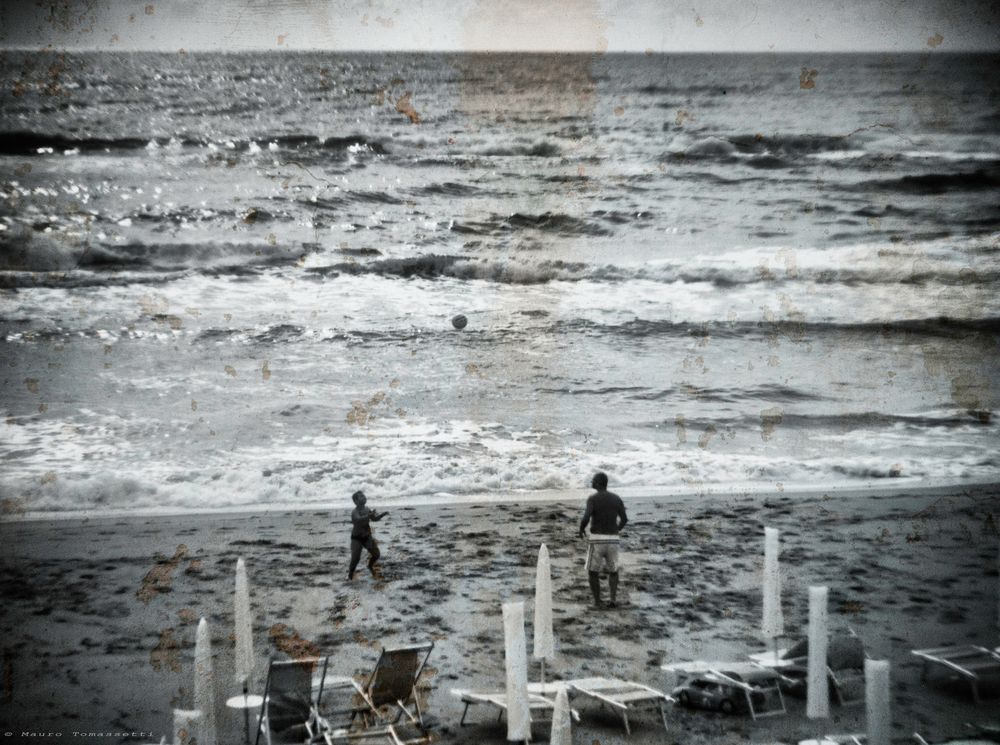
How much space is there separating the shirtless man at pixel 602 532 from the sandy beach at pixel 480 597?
0.11 m

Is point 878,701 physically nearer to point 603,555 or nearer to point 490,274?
point 603,555

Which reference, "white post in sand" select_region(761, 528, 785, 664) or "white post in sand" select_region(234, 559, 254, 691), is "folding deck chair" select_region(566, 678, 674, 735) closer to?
"white post in sand" select_region(761, 528, 785, 664)

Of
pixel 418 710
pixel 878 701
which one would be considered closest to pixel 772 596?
pixel 878 701

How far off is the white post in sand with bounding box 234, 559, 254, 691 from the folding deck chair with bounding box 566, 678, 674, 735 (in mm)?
1252

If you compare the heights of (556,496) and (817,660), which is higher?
(556,496)

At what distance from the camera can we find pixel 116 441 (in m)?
4.57

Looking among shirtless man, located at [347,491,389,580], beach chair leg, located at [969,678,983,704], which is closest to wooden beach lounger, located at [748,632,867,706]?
beach chair leg, located at [969,678,983,704]

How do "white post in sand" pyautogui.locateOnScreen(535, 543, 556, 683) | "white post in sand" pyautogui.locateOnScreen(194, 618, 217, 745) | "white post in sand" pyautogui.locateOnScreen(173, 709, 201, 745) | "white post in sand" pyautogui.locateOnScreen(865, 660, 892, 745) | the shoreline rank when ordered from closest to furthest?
"white post in sand" pyautogui.locateOnScreen(173, 709, 201, 745) < "white post in sand" pyautogui.locateOnScreen(865, 660, 892, 745) < "white post in sand" pyautogui.locateOnScreen(194, 618, 217, 745) < "white post in sand" pyautogui.locateOnScreen(535, 543, 556, 683) < the shoreline

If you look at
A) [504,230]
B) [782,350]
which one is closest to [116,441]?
[504,230]

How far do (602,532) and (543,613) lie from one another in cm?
64

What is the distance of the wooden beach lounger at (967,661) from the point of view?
380 centimetres

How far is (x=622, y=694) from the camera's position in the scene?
370 cm

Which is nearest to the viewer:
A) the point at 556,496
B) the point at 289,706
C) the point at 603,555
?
the point at 289,706

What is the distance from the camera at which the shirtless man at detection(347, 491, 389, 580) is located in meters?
4.28
